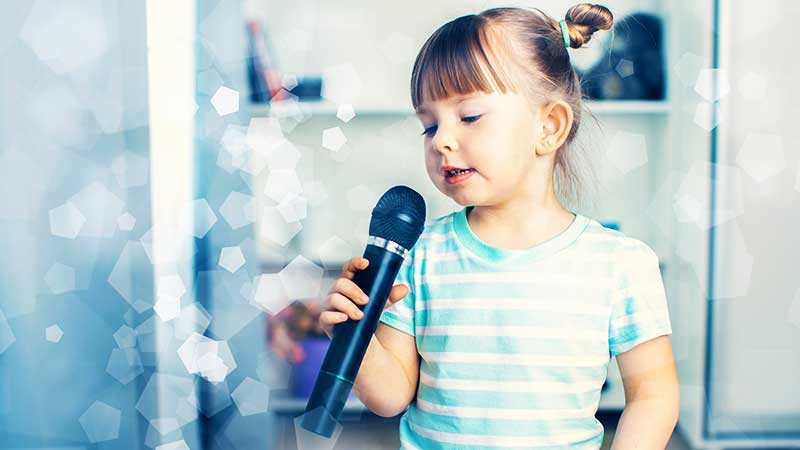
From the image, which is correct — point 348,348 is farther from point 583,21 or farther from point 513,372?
point 583,21

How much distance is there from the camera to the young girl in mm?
493

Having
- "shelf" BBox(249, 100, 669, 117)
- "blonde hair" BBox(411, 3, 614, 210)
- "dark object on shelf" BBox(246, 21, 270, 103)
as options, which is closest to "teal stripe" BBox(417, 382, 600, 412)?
"blonde hair" BBox(411, 3, 614, 210)

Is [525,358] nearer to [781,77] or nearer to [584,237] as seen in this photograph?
[584,237]

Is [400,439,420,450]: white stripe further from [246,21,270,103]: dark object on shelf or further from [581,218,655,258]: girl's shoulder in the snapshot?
[246,21,270,103]: dark object on shelf

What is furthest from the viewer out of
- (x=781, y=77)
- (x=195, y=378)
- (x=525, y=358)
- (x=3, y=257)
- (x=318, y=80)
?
(x=318, y=80)

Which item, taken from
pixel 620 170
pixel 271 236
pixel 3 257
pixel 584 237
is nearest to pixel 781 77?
pixel 620 170

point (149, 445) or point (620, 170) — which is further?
point (620, 170)

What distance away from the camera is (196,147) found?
745 mm

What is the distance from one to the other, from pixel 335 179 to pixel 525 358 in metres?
0.61

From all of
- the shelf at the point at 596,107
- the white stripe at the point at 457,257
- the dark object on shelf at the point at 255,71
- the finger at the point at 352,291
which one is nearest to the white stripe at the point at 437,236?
the white stripe at the point at 457,257

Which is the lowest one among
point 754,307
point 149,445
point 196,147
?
point 754,307

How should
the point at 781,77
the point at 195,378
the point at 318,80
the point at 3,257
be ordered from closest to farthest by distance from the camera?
the point at 3,257, the point at 195,378, the point at 781,77, the point at 318,80

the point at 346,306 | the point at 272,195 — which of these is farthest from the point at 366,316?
the point at 272,195

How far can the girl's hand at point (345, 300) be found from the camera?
1.43 feet
